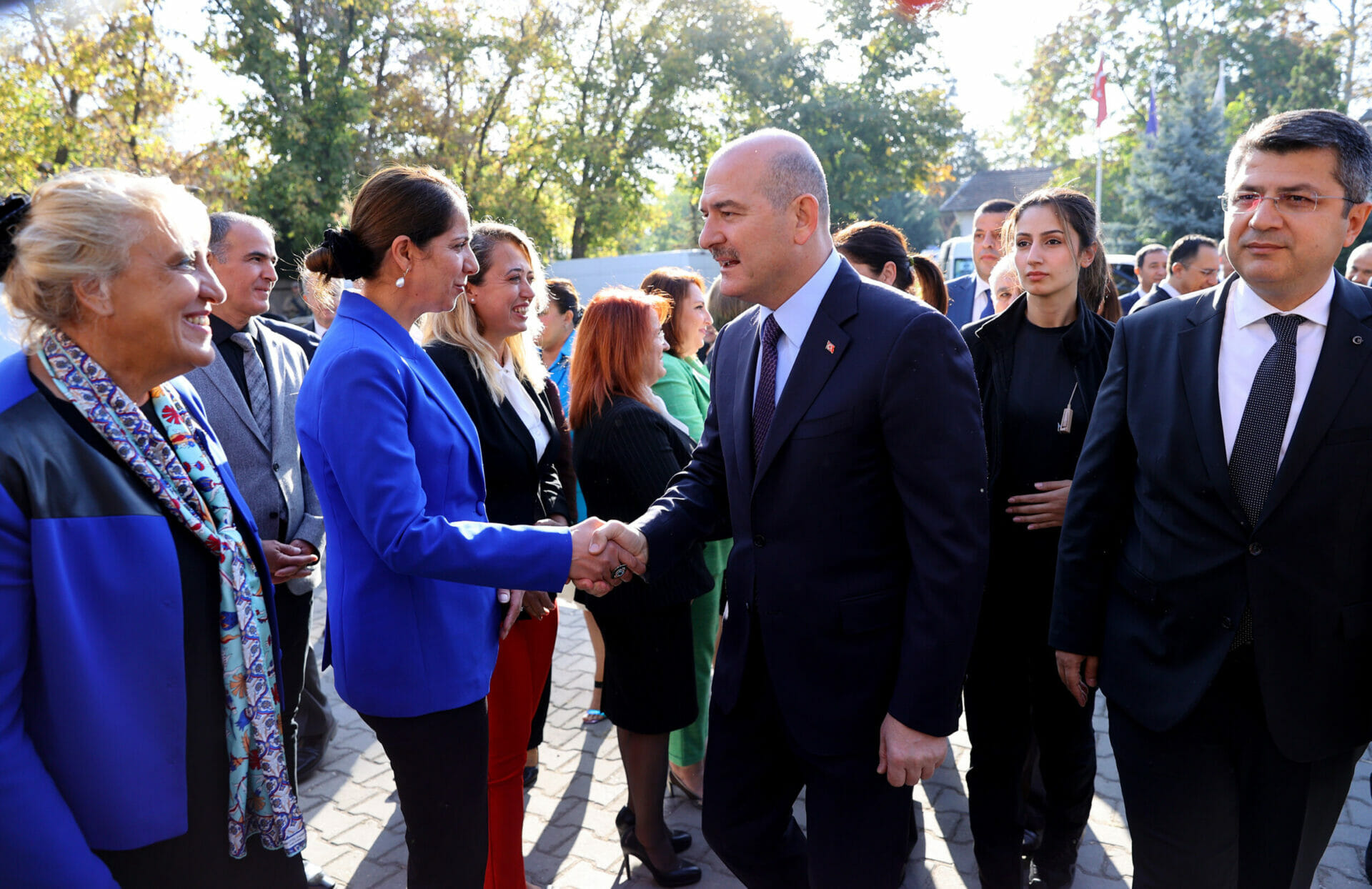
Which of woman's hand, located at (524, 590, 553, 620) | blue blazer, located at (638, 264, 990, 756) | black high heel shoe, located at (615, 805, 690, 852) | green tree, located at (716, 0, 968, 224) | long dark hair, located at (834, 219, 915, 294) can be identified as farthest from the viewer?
green tree, located at (716, 0, 968, 224)

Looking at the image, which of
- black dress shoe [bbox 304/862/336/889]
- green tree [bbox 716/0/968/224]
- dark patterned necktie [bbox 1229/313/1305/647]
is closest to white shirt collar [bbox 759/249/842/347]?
dark patterned necktie [bbox 1229/313/1305/647]

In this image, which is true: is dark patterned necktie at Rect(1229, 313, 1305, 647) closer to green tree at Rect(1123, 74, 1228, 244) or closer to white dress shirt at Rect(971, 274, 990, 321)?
white dress shirt at Rect(971, 274, 990, 321)

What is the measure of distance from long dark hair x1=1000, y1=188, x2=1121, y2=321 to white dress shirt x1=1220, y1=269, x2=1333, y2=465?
114 centimetres

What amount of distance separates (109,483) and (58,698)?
381 mm

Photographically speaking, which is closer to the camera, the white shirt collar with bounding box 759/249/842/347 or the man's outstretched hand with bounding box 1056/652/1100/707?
the white shirt collar with bounding box 759/249/842/347

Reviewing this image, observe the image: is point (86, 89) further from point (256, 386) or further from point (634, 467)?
point (634, 467)

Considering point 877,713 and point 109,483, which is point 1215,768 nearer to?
point 877,713

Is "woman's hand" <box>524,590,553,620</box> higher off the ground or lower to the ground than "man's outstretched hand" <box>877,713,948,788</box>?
higher

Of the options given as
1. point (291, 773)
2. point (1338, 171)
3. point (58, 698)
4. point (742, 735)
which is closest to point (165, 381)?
point (58, 698)

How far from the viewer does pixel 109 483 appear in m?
1.67

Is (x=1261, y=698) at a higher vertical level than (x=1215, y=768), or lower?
higher

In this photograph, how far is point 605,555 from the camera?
265 cm

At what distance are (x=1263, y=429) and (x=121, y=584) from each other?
2.51 metres

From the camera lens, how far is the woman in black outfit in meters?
3.24
